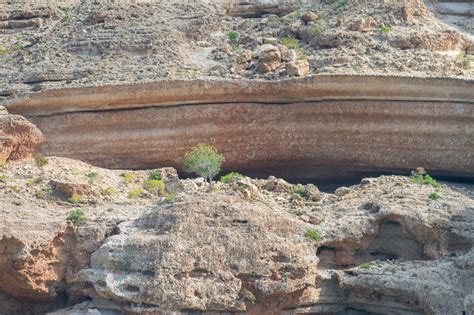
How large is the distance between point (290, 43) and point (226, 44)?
1.47 metres

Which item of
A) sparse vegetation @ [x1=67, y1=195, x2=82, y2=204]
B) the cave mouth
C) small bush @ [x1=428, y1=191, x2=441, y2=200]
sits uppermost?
sparse vegetation @ [x1=67, y1=195, x2=82, y2=204]

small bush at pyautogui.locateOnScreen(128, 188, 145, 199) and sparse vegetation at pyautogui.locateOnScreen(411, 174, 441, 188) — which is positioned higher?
small bush at pyautogui.locateOnScreen(128, 188, 145, 199)

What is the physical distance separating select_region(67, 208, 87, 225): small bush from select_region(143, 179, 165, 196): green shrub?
202 cm

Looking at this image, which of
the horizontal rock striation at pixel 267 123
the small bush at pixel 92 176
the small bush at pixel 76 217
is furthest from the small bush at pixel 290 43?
the small bush at pixel 76 217

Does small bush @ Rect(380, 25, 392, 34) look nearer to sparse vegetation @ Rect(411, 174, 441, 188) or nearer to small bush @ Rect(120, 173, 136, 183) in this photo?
sparse vegetation @ Rect(411, 174, 441, 188)

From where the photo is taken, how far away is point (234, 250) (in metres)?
18.6

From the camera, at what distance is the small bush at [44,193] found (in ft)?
67.3

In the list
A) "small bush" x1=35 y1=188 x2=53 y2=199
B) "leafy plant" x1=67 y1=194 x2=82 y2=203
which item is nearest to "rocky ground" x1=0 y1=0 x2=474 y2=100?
"small bush" x1=35 y1=188 x2=53 y2=199

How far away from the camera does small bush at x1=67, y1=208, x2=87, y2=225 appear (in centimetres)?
1966

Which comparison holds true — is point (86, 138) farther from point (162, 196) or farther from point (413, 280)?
point (413, 280)

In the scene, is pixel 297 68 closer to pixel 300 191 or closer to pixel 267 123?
pixel 267 123

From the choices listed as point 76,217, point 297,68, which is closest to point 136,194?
point 76,217

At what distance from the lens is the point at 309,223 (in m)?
19.8

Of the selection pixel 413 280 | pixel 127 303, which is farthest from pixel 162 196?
pixel 413 280
